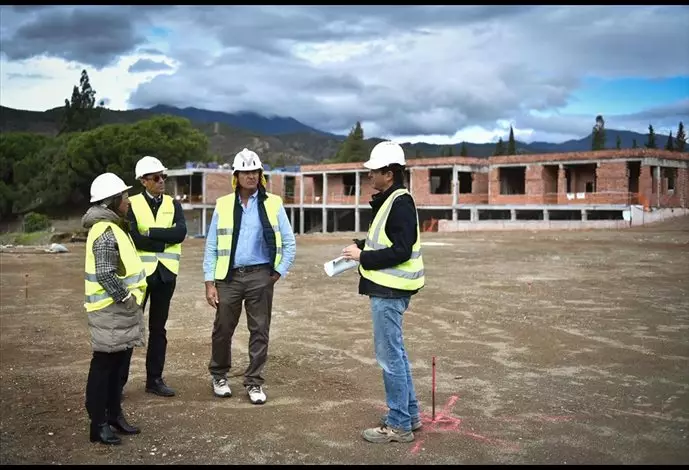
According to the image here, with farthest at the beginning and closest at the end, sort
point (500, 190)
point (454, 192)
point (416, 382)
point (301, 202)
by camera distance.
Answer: point (301, 202), point (500, 190), point (454, 192), point (416, 382)

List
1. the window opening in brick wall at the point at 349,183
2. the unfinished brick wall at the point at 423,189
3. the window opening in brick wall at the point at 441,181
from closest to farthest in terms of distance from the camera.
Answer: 1. the unfinished brick wall at the point at 423,189
2. the window opening in brick wall at the point at 441,181
3. the window opening in brick wall at the point at 349,183

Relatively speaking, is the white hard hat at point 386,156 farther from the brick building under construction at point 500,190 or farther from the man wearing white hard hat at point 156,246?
the brick building under construction at point 500,190

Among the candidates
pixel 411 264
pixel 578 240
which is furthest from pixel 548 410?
pixel 578 240

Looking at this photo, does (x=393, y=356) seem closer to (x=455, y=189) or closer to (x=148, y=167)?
(x=148, y=167)

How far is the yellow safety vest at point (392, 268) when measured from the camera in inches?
173

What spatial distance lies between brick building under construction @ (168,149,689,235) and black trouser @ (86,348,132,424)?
32.9 metres

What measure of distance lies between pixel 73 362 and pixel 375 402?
3422 millimetres

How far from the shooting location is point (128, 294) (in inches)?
176

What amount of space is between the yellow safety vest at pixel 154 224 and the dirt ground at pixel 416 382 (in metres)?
1.15

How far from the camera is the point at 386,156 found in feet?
14.6

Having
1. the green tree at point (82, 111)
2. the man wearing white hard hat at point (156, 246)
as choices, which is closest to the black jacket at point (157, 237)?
the man wearing white hard hat at point (156, 246)

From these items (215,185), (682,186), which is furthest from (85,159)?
(682,186)

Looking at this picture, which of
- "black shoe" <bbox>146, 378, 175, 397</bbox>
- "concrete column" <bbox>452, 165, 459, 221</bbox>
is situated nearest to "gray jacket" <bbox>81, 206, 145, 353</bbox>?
"black shoe" <bbox>146, 378, 175, 397</bbox>

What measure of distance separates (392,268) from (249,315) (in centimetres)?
164
